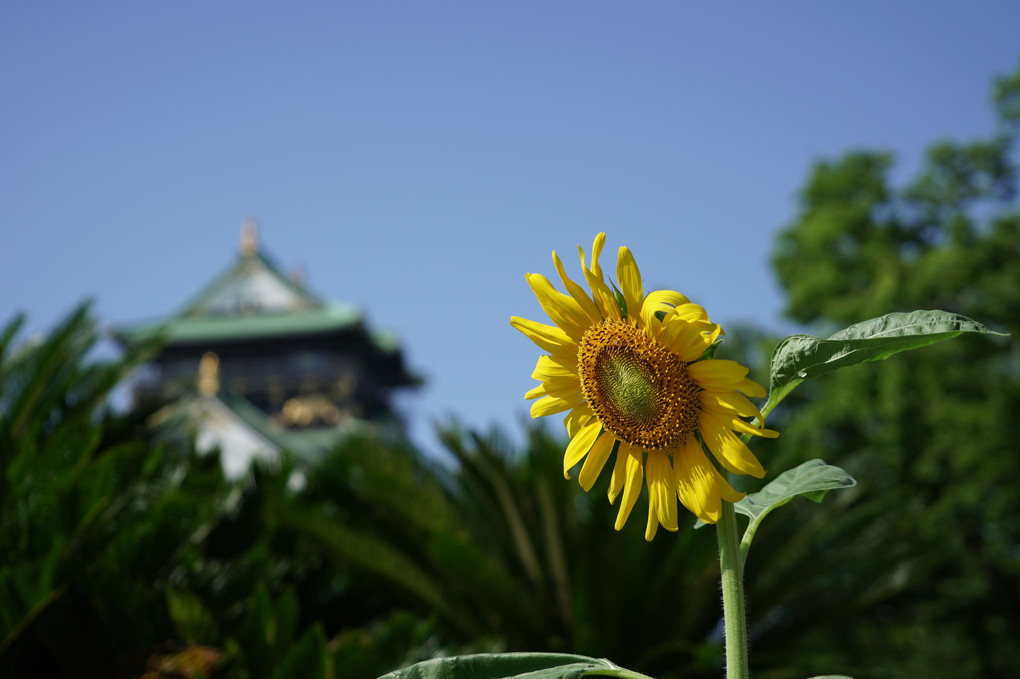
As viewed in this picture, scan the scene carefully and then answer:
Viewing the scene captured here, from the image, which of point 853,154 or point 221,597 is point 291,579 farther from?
point 853,154

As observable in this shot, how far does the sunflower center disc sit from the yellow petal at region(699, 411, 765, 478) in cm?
1

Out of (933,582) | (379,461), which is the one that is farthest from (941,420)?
(379,461)

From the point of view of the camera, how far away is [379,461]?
6.92 metres

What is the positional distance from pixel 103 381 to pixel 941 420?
12.1 m

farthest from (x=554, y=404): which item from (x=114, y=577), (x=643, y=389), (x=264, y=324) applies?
(x=264, y=324)

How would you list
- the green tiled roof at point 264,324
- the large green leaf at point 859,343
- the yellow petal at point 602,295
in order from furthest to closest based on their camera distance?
the green tiled roof at point 264,324
the yellow petal at point 602,295
the large green leaf at point 859,343

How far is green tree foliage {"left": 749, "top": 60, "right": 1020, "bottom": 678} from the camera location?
44.3 feet

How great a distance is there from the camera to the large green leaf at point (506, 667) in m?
0.79

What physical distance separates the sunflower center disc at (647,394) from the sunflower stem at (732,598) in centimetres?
10

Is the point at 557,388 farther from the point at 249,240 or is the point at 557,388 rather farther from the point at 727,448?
the point at 249,240

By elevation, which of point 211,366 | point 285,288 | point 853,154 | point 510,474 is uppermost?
point 285,288

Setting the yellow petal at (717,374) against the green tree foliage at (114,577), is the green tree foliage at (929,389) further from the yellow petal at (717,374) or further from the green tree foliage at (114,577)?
the yellow petal at (717,374)

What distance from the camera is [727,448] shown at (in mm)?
877

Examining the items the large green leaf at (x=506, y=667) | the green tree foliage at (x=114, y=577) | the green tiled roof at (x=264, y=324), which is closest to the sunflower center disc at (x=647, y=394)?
the large green leaf at (x=506, y=667)
